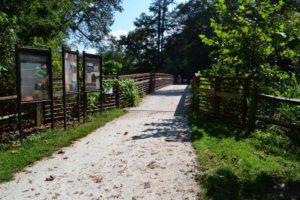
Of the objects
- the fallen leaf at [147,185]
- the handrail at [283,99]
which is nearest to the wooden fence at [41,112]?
the fallen leaf at [147,185]

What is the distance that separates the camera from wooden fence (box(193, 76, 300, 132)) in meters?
8.60

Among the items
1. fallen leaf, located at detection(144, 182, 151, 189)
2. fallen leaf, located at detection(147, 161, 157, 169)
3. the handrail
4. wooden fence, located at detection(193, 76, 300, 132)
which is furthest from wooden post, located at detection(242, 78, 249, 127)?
fallen leaf, located at detection(144, 182, 151, 189)

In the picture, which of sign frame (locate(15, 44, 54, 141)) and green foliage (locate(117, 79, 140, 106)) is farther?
green foliage (locate(117, 79, 140, 106))

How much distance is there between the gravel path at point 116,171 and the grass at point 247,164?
0.25m

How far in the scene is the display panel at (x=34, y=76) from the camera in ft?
25.5

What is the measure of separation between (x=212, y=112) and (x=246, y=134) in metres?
3.13

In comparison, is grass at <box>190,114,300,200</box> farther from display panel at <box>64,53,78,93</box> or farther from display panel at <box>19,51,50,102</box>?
display panel at <box>19,51,50,102</box>

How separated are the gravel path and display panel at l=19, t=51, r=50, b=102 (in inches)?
56.0

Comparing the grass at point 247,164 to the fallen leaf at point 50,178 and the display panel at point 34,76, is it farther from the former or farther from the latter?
the display panel at point 34,76

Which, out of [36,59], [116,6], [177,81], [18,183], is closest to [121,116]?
[36,59]

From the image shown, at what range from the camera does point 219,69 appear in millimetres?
13328

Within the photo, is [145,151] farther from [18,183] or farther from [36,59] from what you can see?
[36,59]

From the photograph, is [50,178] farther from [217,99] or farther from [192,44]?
[192,44]

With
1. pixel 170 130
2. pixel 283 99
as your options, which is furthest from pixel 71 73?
pixel 283 99
